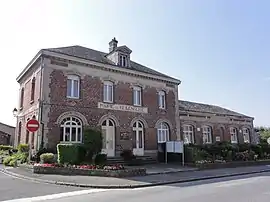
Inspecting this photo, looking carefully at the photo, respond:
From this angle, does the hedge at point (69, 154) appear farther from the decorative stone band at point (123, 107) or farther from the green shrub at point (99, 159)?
the decorative stone band at point (123, 107)

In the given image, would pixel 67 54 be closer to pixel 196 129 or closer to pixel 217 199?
pixel 217 199

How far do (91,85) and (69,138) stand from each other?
4.42m

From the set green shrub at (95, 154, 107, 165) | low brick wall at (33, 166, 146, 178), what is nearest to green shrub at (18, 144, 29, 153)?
low brick wall at (33, 166, 146, 178)

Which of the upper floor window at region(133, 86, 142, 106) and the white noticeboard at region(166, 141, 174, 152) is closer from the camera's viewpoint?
the white noticeboard at region(166, 141, 174, 152)

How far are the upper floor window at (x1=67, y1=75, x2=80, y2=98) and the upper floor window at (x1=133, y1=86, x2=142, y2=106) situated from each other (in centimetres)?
535

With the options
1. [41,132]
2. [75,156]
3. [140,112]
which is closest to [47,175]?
[75,156]

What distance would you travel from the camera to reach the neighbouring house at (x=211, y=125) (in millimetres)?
29967

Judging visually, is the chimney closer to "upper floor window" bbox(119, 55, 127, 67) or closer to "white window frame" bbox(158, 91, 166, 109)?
"upper floor window" bbox(119, 55, 127, 67)

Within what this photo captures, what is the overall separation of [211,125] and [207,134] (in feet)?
3.97

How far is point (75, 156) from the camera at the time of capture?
16672 millimetres

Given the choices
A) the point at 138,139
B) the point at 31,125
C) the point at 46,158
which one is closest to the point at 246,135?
the point at 138,139

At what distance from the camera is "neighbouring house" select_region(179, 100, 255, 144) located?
2997 cm

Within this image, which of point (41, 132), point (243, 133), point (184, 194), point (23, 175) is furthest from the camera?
point (243, 133)

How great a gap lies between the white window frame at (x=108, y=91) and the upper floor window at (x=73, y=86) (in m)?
2.28
